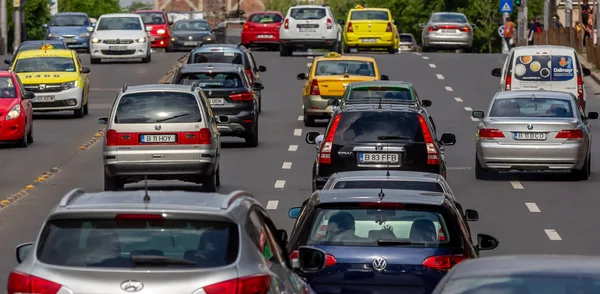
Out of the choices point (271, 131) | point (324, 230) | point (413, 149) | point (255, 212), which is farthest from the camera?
point (271, 131)

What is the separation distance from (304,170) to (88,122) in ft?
37.6

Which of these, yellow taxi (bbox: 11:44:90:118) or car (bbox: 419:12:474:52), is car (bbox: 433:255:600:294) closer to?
yellow taxi (bbox: 11:44:90:118)

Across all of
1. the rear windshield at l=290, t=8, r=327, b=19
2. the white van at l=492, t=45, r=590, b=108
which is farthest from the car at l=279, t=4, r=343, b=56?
the white van at l=492, t=45, r=590, b=108

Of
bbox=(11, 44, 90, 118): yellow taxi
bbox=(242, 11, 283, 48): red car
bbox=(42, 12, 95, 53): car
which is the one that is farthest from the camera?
bbox=(42, 12, 95, 53): car

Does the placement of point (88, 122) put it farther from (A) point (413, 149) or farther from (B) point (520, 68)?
(A) point (413, 149)

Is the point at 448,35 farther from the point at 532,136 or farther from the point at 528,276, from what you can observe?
the point at 528,276

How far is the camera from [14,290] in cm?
808

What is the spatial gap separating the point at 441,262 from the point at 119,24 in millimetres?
45755

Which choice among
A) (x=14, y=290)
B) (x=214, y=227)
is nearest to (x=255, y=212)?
(x=214, y=227)

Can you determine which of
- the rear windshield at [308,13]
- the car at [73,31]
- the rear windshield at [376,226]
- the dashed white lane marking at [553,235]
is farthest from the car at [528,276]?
the car at [73,31]

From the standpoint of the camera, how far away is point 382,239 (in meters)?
11.6

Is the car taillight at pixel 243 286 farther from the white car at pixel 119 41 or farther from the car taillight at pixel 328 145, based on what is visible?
the white car at pixel 119 41

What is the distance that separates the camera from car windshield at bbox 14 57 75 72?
40000 millimetres

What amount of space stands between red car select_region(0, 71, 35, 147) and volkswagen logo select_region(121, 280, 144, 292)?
77.5 feet
